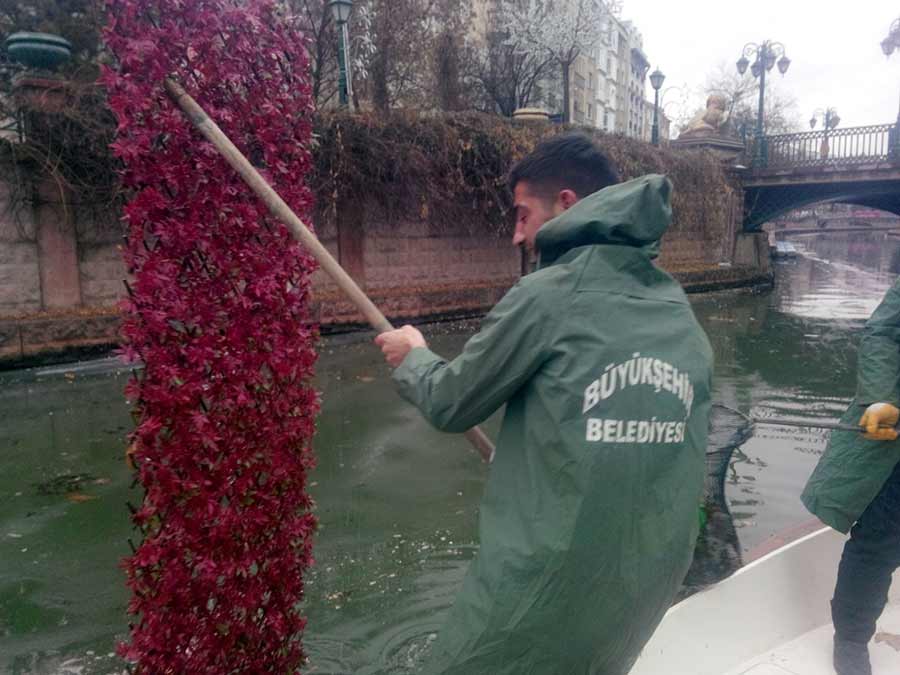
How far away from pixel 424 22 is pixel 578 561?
21.6 m

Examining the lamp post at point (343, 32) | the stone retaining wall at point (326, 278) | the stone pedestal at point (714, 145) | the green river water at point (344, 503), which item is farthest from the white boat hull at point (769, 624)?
the stone pedestal at point (714, 145)

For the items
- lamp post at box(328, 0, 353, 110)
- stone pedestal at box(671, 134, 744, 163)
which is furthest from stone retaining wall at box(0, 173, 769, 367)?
stone pedestal at box(671, 134, 744, 163)

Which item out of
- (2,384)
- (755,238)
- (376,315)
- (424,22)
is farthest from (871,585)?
(755,238)

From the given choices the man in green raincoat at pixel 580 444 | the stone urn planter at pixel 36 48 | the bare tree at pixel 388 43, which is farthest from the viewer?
the bare tree at pixel 388 43

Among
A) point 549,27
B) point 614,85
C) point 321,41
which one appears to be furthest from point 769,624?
point 614,85

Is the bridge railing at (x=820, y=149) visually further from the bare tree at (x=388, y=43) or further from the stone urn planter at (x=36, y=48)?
the stone urn planter at (x=36, y=48)

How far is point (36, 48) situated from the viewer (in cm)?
957

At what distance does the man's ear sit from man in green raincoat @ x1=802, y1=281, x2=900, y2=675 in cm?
171

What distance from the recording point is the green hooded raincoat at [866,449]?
2.91 meters

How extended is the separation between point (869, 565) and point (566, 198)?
2.13 metres

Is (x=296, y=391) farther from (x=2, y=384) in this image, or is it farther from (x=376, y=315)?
(x=2, y=384)

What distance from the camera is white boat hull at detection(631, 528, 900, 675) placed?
3168 millimetres

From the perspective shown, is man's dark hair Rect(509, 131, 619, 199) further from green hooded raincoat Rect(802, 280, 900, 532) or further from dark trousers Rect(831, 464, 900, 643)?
dark trousers Rect(831, 464, 900, 643)

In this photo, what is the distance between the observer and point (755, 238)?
26.9 meters
